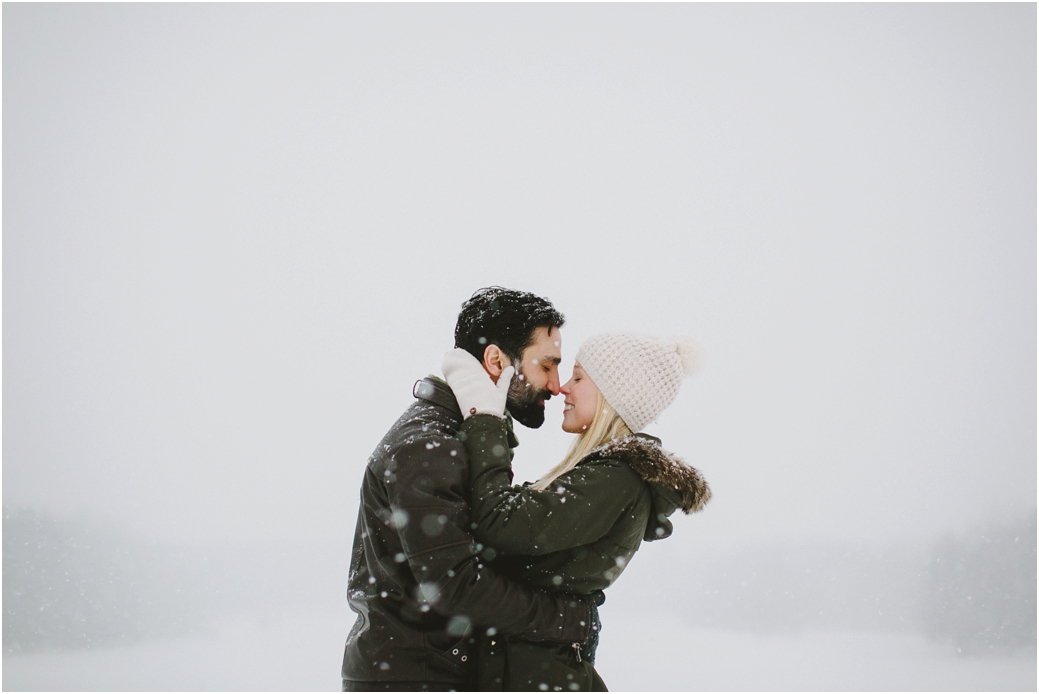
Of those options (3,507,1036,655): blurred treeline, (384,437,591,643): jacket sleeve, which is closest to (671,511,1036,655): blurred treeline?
(3,507,1036,655): blurred treeline

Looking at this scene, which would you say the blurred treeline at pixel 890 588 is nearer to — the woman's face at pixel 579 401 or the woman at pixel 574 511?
the woman's face at pixel 579 401

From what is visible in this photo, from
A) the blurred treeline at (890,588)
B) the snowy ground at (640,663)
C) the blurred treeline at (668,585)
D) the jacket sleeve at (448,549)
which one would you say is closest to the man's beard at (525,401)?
the jacket sleeve at (448,549)

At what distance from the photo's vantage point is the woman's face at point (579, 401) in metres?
2.26

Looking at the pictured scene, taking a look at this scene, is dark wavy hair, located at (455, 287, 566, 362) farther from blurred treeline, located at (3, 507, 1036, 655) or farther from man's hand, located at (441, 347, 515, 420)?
blurred treeline, located at (3, 507, 1036, 655)

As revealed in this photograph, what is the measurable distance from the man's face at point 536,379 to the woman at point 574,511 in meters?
0.20

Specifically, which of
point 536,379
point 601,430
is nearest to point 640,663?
point 601,430

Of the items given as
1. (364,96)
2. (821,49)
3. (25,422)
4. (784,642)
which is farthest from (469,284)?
(364,96)

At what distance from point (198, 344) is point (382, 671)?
13.9 metres

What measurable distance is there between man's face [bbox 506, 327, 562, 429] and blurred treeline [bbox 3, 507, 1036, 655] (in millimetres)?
8003

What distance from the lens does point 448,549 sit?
Answer: 173 centimetres

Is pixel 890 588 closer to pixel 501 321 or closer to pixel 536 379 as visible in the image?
pixel 536 379

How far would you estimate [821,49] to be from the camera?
152 feet

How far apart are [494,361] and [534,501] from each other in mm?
486

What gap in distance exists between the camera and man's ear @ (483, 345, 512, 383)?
2.16 metres
